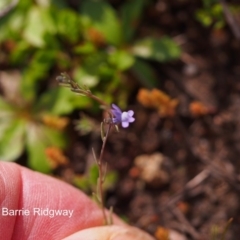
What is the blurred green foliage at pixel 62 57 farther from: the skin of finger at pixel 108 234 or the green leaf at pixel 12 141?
the skin of finger at pixel 108 234

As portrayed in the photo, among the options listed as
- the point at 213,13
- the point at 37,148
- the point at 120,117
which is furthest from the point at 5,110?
the point at 120,117

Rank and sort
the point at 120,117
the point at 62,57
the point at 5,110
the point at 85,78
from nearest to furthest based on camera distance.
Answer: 1. the point at 120,117
2. the point at 85,78
3. the point at 62,57
4. the point at 5,110

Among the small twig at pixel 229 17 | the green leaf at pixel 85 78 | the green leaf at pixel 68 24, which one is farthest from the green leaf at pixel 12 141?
the small twig at pixel 229 17

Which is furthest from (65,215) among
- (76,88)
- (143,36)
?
(143,36)

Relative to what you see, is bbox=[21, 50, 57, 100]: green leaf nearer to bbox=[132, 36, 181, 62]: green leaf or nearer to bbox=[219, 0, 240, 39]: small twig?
bbox=[132, 36, 181, 62]: green leaf

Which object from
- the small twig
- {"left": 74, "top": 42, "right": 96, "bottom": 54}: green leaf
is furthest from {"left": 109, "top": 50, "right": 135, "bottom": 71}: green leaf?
the small twig

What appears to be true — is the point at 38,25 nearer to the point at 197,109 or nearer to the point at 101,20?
the point at 101,20
